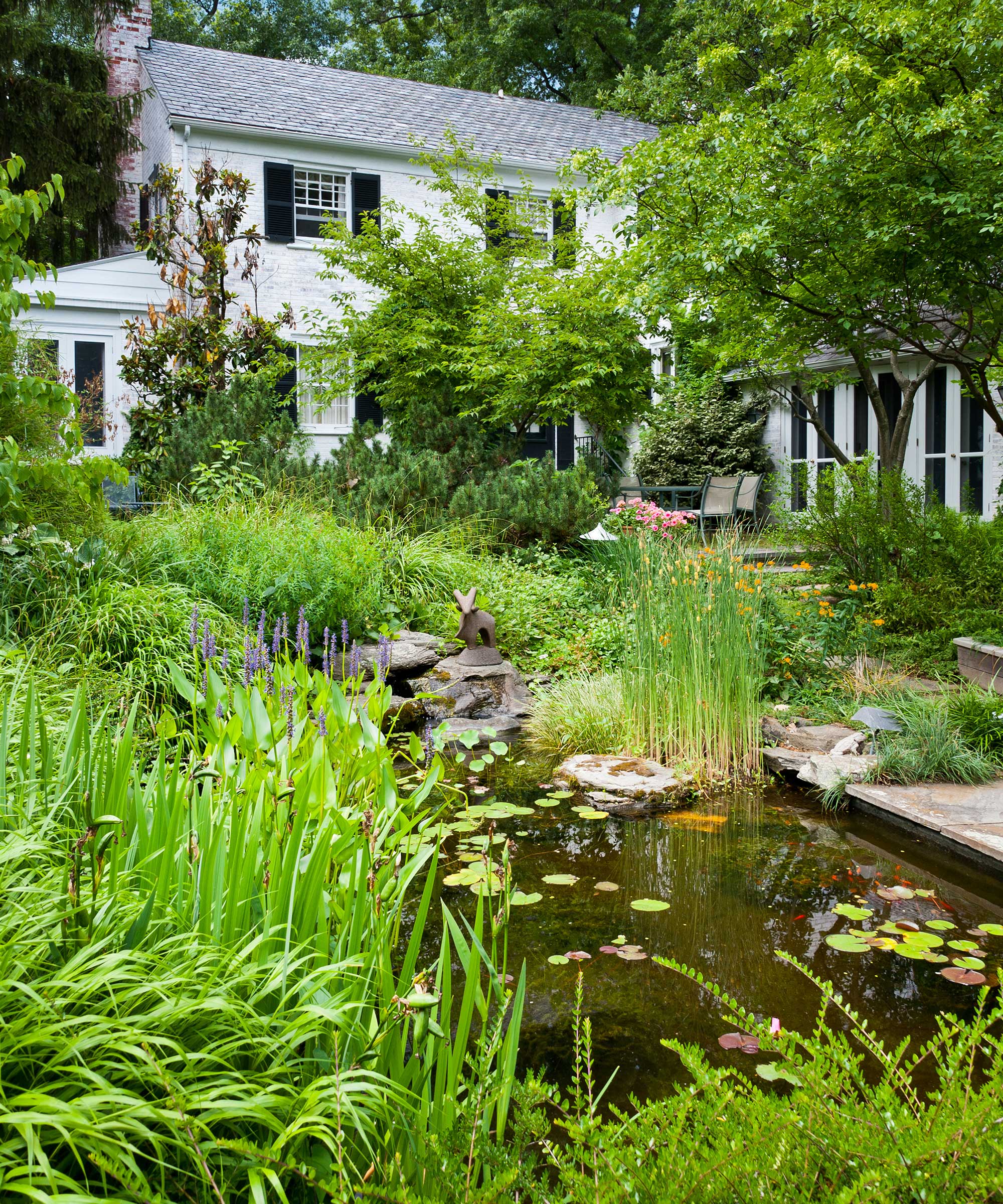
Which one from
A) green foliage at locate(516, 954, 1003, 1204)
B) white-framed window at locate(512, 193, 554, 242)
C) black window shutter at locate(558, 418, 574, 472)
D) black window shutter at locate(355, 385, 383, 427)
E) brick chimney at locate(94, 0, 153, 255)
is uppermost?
brick chimney at locate(94, 0, 153, 255)

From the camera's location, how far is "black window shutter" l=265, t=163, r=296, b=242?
53.9 ft

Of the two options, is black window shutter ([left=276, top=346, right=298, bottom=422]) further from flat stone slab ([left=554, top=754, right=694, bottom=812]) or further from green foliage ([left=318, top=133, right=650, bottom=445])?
flat stone slab ([left=554, top=754, right=694, bottom=812])

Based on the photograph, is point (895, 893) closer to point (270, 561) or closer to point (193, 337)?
point (270, 561)

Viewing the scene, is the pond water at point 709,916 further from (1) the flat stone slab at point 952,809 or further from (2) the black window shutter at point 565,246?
(2) the black window shutter at point 565,246

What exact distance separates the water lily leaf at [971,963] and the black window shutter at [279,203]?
1589cm

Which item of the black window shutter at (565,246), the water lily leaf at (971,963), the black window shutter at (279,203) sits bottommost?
the water lily leaf at (971,963)

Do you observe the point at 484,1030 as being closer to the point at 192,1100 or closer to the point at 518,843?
the point at 192,1100

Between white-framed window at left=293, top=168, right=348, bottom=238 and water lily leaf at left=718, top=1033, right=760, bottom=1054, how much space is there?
52.7ft

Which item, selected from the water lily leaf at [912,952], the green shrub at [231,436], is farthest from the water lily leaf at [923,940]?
the green shrub at [231,436]

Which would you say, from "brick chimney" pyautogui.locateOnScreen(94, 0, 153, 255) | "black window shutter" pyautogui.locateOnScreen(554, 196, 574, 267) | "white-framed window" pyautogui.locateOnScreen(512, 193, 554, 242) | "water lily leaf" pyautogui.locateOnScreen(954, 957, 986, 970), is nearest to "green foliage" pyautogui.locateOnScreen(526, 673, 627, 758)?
"water lily leaf" pyautogui.locateOnScreen(954, 957, 986, 970)

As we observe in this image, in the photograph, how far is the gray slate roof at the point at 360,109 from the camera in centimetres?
1661

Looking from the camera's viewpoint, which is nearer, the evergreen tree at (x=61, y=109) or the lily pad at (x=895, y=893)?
the lily pad at (x=895, y=893)

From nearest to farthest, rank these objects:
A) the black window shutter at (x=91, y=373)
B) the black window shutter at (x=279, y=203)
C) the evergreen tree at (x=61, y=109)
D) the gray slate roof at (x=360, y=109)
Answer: the black window shutter at (x=91, y=373)
the black window shutter at (x=279, y=203)
the gray slate roof at (x=360, y=109)
the evergreen tree at (x=61, y=109)

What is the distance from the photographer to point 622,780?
5.02 m
